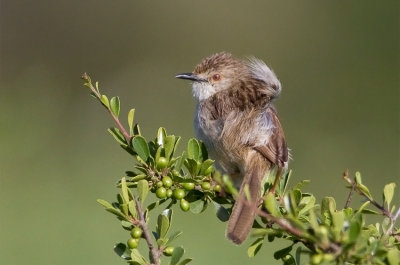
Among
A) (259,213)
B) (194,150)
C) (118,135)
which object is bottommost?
(259,213)

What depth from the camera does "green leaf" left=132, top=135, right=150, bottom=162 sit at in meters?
3.22

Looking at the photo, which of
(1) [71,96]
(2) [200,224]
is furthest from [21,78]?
(2) [200,224]

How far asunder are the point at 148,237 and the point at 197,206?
1.86ft

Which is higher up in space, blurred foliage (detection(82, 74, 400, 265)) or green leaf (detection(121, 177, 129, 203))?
green leaf (detection(121, 177, 129, 203))

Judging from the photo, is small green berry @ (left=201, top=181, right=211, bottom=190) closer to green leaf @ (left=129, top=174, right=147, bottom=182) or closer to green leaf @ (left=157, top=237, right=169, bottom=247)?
green leaf @ (left=129, top=174, right=147, bottom=182)

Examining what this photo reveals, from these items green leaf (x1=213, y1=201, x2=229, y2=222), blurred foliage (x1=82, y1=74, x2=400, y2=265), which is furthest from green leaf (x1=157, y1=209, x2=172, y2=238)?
green leaf (x1=213, y1=201, x2=229, y2=222)

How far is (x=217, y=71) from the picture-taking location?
218 inches

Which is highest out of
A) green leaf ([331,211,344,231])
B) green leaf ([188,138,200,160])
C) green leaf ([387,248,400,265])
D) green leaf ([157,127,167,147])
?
green leaf ([157,127,167,147])

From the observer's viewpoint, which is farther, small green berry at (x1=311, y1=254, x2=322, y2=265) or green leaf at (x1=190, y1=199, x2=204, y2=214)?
green leaf at (x1=190, y1=199, x2=204, y2=214)

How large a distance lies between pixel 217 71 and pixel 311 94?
6340mm

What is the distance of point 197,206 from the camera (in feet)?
11.1

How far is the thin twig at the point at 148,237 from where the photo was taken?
2811 millimetres

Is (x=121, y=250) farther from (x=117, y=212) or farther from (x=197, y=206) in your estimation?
(x=197, y=206)

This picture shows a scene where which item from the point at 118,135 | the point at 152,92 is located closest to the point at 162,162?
the point at 118,135
